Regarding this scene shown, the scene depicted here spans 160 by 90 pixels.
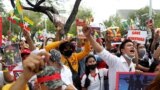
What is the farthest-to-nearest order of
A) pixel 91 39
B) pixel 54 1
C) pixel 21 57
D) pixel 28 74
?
pixel 54 1 < pixel 21 57 < pixel 91 39 < pixel 28 74

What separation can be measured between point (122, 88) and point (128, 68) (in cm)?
64

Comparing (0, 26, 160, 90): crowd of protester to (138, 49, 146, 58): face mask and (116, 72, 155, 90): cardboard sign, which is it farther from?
(138, 49, 146, 58): face mask

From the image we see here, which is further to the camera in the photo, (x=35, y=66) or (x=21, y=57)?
(x=21, y=57)

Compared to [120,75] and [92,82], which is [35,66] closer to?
[120,75]

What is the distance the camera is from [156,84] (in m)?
1.98

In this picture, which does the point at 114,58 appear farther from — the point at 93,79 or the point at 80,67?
the point at 80,67

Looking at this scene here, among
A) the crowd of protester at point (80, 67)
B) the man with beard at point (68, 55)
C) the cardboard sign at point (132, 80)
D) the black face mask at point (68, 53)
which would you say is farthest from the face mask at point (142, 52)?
the cardboard sign at point (132, 80)

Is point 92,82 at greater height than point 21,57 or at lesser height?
lesser

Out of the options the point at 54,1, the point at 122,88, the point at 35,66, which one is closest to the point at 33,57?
the point at 35,66

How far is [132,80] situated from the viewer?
4.93 meters

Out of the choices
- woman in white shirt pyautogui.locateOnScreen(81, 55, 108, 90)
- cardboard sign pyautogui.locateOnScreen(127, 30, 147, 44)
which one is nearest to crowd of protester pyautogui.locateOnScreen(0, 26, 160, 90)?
woman in white shirt pyautogui.locateOnScreen(81, 55, 108, 90)

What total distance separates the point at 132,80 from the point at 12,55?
1735mm

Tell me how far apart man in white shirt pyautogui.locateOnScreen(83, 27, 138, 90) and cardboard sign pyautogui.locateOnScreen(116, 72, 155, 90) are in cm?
41

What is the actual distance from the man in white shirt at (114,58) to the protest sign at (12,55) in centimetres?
98
